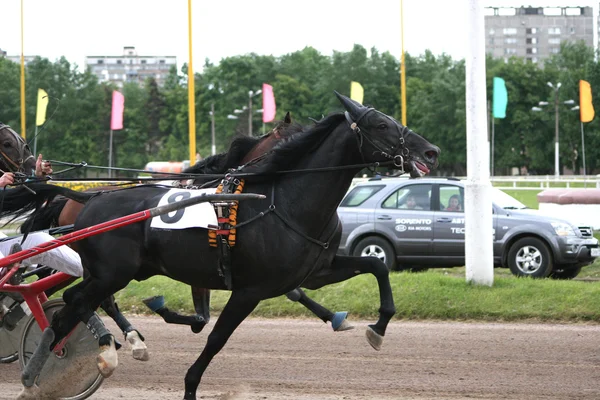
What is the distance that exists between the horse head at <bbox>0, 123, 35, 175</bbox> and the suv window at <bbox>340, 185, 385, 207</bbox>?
754 cm

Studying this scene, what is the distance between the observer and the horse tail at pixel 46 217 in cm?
750

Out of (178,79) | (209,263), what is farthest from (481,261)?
(178,79)

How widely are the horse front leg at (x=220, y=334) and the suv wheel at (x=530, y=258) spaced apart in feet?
26.5

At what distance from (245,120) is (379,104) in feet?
37.1

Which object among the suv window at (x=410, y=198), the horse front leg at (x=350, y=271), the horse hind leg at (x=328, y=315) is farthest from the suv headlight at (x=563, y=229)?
the horse front leg at (x=350, y=271)

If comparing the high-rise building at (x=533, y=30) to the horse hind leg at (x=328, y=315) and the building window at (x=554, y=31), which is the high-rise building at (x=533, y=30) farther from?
the horse hind leg at (x=328, y=315)

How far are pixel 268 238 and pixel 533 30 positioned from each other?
174 metres

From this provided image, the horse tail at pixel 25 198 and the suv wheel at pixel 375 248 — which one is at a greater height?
the horse tail at pixel 25 198

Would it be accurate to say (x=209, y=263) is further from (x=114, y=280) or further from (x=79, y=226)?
(x=79, y=226)

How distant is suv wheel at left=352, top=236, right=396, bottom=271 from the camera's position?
1409 cm

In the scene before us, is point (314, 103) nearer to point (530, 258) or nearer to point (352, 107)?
point (530, 258)

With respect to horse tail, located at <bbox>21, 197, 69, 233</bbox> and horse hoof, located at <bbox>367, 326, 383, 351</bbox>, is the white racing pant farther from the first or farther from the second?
horse hoof, located at <bbox>367, 326, 383, 351</bbox>

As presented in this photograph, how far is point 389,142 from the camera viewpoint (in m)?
6.24

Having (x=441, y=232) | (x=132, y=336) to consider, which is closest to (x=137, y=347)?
(x=132, y=336)
